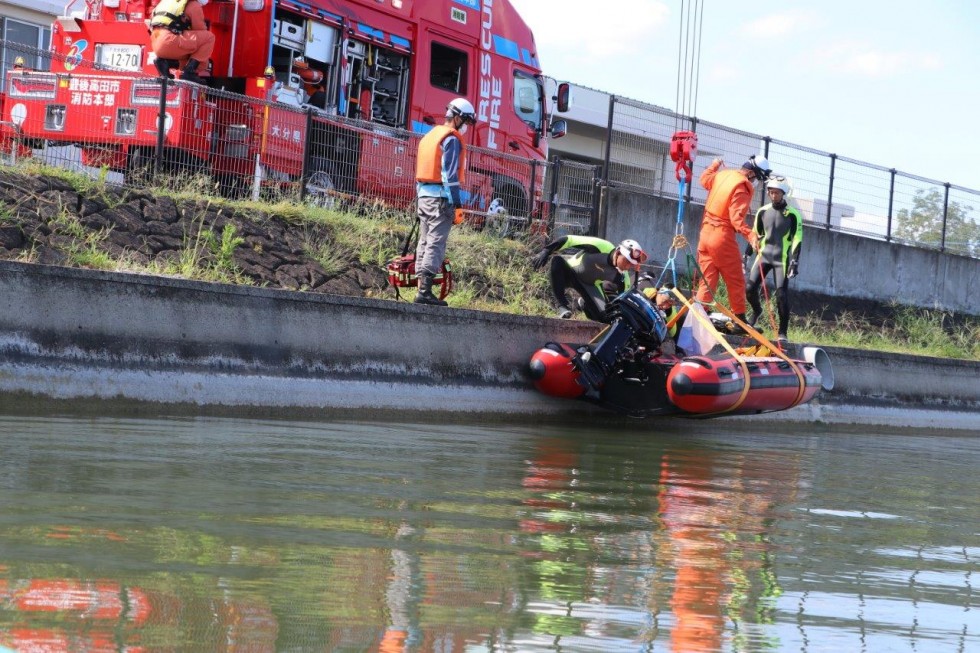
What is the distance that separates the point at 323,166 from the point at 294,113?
73 cm

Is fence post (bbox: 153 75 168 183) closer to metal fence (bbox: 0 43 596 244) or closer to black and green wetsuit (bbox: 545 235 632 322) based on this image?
metal fence (bbox: 0 43 596 244)

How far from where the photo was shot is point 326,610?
3.75m

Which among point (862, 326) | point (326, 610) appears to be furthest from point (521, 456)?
point (862, 326)

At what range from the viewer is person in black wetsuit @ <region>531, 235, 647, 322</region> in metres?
12.3

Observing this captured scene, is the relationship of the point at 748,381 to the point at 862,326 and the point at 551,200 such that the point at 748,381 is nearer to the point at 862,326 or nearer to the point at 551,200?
the point at 551,200

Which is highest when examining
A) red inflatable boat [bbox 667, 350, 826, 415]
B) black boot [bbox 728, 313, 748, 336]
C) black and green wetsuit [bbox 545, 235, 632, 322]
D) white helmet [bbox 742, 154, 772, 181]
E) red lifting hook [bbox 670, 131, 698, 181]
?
red lifting hook [bbox 670, 131, 698, 181]

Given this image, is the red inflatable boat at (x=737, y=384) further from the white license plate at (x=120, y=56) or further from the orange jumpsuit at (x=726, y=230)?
the white license plate at (x=120, y=56)

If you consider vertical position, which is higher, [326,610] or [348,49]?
[348,49]

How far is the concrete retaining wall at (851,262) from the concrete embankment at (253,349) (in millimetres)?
6486

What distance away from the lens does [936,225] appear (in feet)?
79.2

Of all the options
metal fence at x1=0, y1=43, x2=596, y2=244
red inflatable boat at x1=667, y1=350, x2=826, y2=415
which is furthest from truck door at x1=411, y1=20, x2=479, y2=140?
red inflatable boat at x1=667, y1=350, x2=826, y2=415

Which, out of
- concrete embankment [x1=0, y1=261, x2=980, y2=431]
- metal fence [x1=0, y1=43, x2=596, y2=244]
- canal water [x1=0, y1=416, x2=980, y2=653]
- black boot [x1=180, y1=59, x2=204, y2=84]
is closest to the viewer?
canal water [x1=0, y1=416, x2=980, y2=653]

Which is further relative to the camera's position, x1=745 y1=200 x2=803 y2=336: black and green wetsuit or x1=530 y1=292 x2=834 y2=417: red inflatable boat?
x1=745 y1=200 x2=803 y2=336: black and green wetsuit

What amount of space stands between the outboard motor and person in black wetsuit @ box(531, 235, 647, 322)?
61 cm
